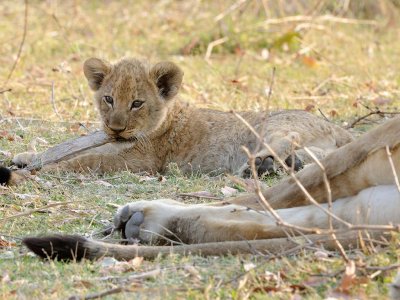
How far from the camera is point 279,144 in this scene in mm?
6246

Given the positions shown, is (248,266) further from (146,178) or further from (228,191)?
(146,178)

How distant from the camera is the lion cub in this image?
6602 mm

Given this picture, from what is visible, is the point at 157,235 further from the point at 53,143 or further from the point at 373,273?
the point at 53,143

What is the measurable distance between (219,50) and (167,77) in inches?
183

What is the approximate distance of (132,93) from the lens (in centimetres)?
677

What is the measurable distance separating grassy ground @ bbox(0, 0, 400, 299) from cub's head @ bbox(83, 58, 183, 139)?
18.5 inches

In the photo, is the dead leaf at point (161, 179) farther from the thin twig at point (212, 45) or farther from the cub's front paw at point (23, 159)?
the thin twig at point (212, 45)

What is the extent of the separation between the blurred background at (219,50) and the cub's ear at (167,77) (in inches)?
55.4

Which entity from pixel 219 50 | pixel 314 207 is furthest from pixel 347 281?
pixel 219 50

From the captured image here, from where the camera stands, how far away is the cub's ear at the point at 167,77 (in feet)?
22.6

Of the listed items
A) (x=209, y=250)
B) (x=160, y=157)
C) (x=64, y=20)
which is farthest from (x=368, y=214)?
(x=64, y=20)

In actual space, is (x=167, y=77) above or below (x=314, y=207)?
above

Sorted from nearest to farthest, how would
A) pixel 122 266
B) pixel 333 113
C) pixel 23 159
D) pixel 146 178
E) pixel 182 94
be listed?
pixel 122 266
pixel 146 178
pixel 23 159
pixel 333 113
pixel 182 94

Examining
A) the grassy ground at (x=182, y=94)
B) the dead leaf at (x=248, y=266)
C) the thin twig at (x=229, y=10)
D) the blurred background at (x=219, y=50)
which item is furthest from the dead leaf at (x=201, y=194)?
the thin twig at (x=229, y=10)
